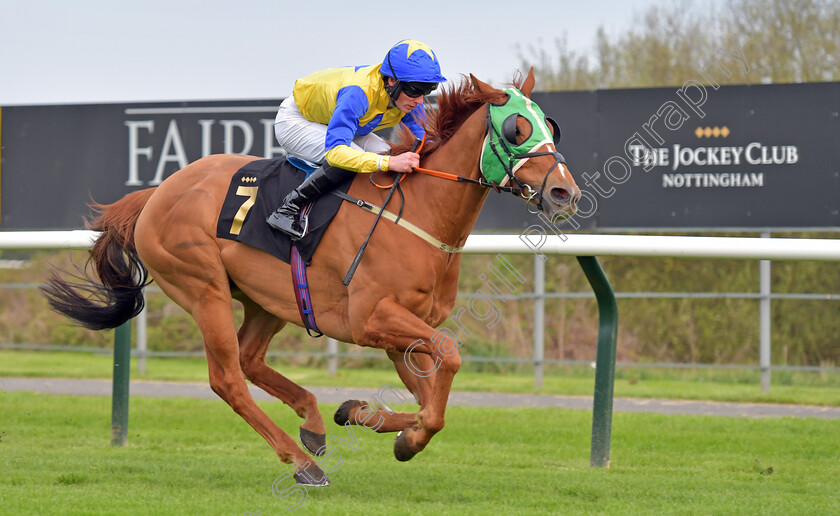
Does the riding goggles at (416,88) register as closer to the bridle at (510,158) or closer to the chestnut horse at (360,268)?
the chestnut horse at (360,268)

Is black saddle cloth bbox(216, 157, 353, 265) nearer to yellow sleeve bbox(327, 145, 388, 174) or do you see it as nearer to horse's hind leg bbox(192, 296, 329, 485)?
yellow sleeve bbox(327, 145, 388, 174)

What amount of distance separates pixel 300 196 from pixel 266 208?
0.73 ft

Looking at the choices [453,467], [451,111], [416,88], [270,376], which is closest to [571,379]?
[453,467]

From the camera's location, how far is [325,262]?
436cm

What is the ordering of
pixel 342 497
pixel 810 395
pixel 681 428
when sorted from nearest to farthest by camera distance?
pixel 342 497 < pixel 681 428 < pixel 810 395

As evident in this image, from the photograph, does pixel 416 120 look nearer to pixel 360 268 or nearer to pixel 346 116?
pixel 346 116

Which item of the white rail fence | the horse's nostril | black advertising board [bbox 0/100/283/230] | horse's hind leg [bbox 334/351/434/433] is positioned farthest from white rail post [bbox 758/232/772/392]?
black advertising board [bbox 0/100/283/230]

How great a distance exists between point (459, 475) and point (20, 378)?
6.86 m

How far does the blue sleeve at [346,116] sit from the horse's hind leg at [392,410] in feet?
3.32

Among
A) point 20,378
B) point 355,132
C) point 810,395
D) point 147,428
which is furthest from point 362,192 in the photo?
point 20,378

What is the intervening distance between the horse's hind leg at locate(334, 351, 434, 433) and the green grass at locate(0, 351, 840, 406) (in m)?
4.40

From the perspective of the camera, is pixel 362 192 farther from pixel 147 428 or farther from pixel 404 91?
pixel 147 428

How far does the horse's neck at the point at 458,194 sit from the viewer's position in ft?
13.7

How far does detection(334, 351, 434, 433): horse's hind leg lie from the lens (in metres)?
4.27
